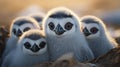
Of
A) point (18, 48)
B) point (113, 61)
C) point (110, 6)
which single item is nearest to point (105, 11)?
point (110, 6)

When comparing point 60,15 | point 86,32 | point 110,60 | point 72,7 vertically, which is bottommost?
point 110,60

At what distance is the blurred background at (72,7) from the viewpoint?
5.72 m

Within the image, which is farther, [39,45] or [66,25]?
[66,25]

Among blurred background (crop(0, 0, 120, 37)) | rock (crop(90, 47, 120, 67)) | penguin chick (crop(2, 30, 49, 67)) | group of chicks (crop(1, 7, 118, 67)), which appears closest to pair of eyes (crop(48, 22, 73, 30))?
group of chicks (crop(1, 7, 118, 67))

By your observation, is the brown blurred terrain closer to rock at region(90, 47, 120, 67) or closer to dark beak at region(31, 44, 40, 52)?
dark beak at region(31, 44, 40, 52)

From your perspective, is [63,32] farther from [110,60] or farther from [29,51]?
[110,60]

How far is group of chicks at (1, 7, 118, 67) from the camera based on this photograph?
11.8ft

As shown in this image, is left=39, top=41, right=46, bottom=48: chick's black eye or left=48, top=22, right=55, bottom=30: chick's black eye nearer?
left=39, top=41, right=46, bottom=48: chick's black eye

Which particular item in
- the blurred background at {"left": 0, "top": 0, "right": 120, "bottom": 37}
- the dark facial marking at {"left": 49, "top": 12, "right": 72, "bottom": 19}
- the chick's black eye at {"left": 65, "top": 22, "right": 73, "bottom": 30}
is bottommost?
the chick's black eye at {"left": 65, "top": 22, "right": 73, "bottom": 30}

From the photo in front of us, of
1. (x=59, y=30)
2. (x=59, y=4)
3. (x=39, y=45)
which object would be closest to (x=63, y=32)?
(x=59, y=30)

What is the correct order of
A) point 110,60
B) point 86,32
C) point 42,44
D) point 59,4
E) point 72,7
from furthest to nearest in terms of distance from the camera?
point 72,7
point 59,4
point 86,32
point 42,44
point 110,60

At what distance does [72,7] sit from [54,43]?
2605 millimetres

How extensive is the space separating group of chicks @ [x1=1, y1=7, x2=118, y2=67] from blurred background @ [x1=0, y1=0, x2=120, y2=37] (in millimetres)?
1505

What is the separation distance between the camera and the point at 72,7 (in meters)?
6.25
